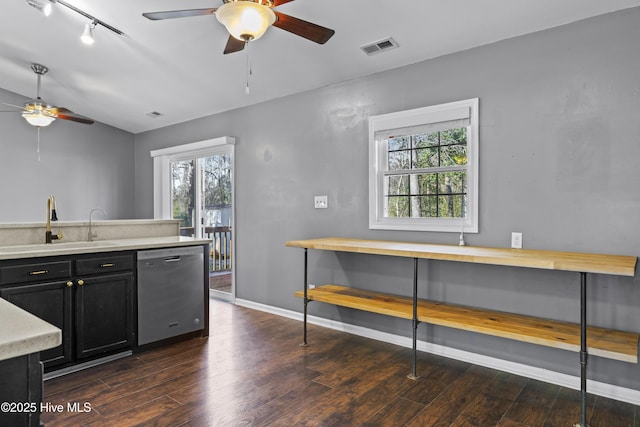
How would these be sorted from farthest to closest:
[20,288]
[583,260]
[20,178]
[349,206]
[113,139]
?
[113,139] → [20,178] → [349,206] → [20,288] → [583,260]

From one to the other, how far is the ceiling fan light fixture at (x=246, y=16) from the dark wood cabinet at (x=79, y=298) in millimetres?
2074

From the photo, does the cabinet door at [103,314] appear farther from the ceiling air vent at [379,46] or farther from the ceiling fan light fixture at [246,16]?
the ceiling air vent at [379,46]

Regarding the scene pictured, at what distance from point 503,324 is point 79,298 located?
306cm

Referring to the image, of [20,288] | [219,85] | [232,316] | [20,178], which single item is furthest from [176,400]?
[20,178]

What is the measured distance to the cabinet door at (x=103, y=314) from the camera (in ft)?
9.52

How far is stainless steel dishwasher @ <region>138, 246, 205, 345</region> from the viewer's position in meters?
3.27

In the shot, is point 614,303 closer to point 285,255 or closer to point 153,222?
point 285,255

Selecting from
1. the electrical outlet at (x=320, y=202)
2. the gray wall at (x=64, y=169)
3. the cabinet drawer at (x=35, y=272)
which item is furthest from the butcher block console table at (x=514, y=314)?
the gray wall at (x=64, y=169)

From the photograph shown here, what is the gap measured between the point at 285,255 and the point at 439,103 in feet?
7.54

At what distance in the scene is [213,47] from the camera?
3.56m

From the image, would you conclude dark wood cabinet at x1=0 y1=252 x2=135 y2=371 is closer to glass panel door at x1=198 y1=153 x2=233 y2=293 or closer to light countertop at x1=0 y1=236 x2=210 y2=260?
light countertop at x1=0 y1=236 x2=210 y2=260

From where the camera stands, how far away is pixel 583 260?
2158mm

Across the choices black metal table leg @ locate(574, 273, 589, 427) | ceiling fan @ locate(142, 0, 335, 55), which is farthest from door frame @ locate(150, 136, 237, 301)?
black metal table leg @ locate(574, 273, 589, 427)

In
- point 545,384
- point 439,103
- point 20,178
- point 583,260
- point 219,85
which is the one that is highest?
point 219,85
